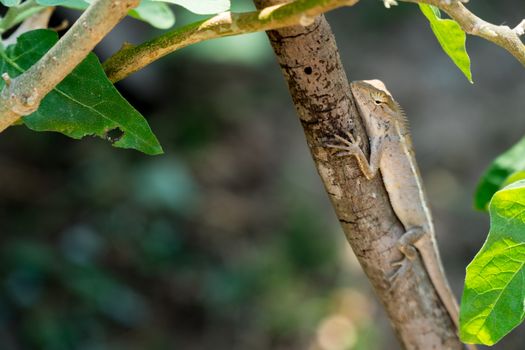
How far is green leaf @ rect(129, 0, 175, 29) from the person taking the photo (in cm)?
157

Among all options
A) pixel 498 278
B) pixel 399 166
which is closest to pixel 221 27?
pixel 498 278

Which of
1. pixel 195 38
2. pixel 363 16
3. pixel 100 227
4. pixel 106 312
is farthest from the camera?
pixel 363 16

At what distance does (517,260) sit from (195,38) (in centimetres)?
68

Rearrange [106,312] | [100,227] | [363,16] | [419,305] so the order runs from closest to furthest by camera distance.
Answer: [419,305] → [106,312] → [100,227] → [363,16]

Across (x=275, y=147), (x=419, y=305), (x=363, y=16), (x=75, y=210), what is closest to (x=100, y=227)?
(x=75, y=210)

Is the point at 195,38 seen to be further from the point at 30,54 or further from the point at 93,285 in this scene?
the point at 93,285

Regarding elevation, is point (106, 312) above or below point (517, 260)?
below

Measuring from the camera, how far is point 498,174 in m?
1.92

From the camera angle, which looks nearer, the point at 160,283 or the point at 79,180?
the point at 160,283

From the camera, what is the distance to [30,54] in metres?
1.30

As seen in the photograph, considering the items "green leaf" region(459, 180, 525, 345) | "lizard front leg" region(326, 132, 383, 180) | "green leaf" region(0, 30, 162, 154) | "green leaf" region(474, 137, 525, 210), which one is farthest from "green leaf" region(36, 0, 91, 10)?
"green leaf" region(474, 137, 525, 210)

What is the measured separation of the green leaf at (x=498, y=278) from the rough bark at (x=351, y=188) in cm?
30

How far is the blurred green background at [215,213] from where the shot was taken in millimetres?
5152

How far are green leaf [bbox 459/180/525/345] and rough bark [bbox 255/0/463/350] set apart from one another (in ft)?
0.99
